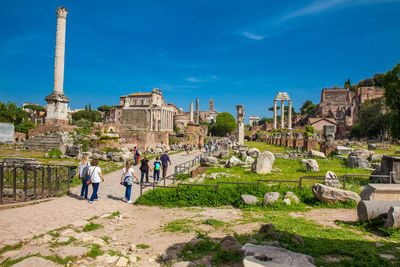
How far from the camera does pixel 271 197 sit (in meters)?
8.68

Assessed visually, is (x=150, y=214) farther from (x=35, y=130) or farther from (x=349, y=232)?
(x=35, y=130)

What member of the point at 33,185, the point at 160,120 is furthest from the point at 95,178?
the point at 160,120

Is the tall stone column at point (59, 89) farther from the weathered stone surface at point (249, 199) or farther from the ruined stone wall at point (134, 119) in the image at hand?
the ruined stone wall at point (134, 119)

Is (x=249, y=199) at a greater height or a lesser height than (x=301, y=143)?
lesser

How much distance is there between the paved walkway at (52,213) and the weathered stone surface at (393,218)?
732cm

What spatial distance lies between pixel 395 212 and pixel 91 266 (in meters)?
6.37

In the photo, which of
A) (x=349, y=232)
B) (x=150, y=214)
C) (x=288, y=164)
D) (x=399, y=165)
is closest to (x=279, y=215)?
(x=349, y=232)

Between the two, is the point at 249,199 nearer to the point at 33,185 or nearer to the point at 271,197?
the point at 271,197

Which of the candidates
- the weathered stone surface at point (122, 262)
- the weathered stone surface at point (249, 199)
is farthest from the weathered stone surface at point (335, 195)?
the weathered stone surface at point (122, 262)

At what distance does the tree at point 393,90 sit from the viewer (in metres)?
26.9

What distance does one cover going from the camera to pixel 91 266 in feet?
14.6

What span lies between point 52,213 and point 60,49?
104ft

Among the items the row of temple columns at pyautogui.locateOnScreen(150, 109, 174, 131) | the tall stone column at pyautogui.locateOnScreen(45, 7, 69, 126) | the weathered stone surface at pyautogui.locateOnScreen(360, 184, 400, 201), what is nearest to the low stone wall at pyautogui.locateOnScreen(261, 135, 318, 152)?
the weathered stone surface at pyautogui.locateOnScreen(360, 184, 400, 201)

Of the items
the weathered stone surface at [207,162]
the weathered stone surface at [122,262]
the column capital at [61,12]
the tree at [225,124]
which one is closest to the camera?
the weathered stone surface at [122,262]
